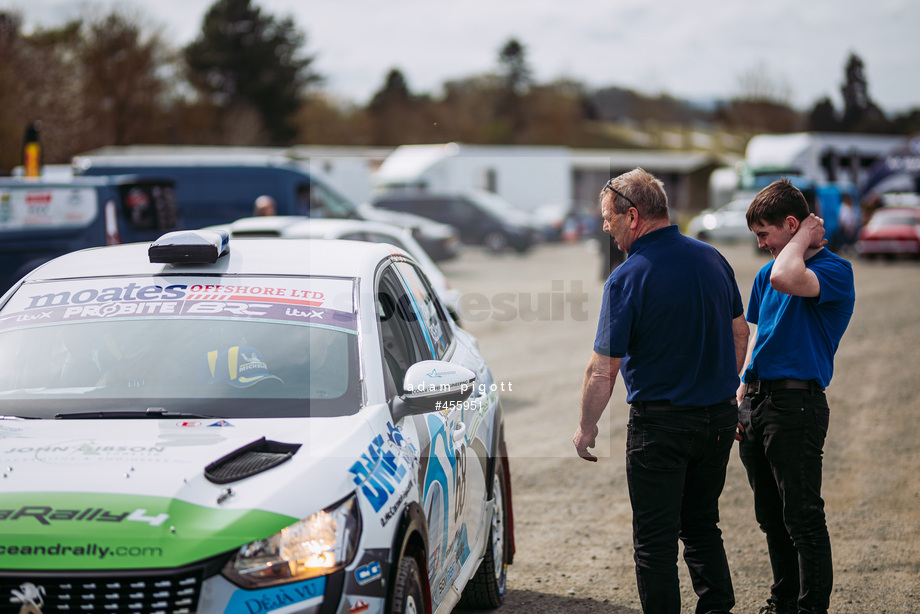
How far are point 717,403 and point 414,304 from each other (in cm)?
133

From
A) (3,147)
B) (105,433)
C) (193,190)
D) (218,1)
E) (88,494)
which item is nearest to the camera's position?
(88,494)

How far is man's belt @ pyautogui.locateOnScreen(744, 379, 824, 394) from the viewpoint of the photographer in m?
3.96

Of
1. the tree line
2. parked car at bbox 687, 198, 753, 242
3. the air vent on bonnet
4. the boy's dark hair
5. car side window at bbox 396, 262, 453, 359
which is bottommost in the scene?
parked car at bbox 687, 198, 753, 242

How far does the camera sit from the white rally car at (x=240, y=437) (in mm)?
2420

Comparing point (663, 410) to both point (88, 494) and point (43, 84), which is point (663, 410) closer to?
point (88, 494)

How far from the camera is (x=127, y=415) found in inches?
123

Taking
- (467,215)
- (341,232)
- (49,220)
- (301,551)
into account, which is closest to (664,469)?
(301,551)

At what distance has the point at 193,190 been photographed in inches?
719

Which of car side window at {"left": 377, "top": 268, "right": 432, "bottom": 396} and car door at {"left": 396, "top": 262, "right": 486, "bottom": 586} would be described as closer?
car side window at {"left": 377, "top": 268, "right": 432, "bottom": 396}

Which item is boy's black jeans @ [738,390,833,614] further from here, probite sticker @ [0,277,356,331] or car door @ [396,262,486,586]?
probite sticker @ [0,277,356,331]

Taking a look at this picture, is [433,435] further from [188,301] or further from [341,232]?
[341,232]

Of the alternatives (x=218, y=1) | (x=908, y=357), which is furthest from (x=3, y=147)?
(x=218, y=1)

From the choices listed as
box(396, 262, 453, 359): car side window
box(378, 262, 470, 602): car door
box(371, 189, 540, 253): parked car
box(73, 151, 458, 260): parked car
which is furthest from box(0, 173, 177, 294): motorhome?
box(371, 189, 540, 253): parked car

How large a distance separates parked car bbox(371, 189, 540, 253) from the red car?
32.9ft
